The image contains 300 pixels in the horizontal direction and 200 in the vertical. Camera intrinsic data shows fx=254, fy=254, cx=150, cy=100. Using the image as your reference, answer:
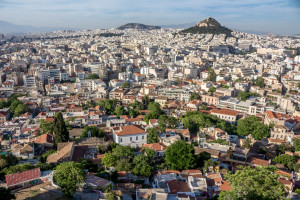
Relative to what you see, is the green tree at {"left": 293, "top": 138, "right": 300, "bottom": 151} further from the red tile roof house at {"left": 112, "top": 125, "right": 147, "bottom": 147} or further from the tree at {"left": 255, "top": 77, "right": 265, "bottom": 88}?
the tree at {"left": 255, "top": 77, "right": 265, "bottom": 88}

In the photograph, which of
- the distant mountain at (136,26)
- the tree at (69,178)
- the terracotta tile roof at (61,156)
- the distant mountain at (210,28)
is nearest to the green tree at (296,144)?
the terracotta tile roof at (61,156)

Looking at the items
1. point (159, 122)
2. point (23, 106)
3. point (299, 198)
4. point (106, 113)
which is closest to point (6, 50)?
point (23, 106)

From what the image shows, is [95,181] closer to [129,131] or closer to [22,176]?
[22,176]

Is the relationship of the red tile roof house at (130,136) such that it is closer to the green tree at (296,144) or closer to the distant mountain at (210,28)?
the green tree at (296,144)

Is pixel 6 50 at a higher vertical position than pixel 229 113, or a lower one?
higher

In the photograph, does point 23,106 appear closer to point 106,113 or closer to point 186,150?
point 106,113
